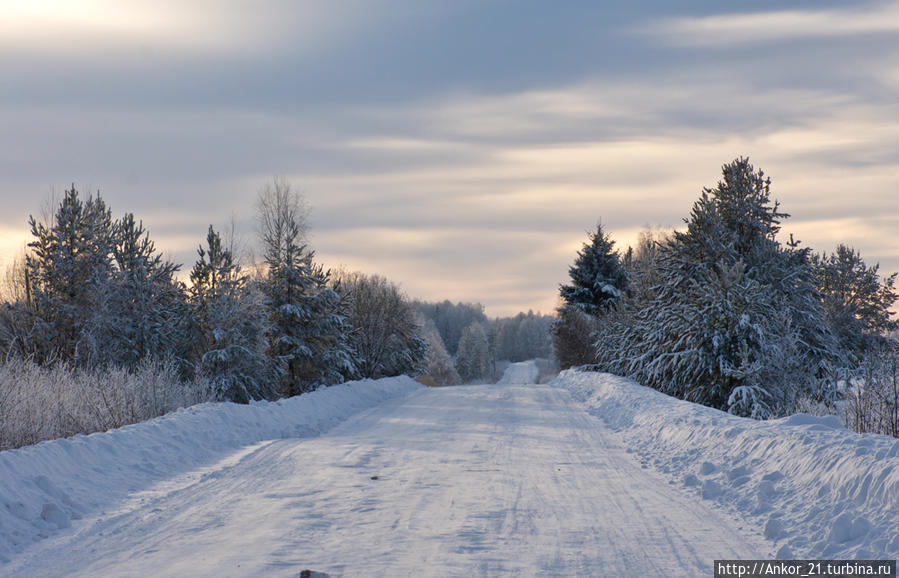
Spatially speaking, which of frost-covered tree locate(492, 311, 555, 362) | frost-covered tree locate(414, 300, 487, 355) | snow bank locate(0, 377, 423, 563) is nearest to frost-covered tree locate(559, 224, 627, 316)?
snow bank locate(0, 377, 423, 563)

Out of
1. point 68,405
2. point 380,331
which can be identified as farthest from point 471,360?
point 68,405

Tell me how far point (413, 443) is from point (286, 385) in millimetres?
22662

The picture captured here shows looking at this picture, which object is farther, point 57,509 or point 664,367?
point 664,367

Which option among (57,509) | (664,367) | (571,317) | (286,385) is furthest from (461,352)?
(57,509)

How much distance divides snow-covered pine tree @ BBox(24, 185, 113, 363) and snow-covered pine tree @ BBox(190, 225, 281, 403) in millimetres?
4663

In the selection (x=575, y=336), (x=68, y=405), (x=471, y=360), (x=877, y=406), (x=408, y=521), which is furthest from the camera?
(x=471, y=360)

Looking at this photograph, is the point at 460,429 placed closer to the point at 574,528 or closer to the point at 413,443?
the point at 413,443

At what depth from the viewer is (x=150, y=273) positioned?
35750mm

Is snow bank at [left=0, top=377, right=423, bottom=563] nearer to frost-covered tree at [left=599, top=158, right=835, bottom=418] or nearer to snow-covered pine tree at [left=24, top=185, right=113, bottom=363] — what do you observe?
frost-covered tree at [left=599, top=158, right=835, bottom=418]

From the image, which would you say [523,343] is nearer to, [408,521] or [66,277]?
[66,277]

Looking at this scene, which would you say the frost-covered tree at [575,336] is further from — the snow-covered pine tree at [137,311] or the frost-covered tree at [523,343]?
the frost-covered tree at [523,343]

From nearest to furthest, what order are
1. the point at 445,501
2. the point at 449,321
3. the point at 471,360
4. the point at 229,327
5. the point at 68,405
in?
the point at 445,501 → the point at 68,405 → the point at 229,327 → the point at 471,360 → the point at 449,321

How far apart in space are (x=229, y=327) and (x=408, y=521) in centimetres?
2530

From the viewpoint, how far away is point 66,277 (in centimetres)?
3225
